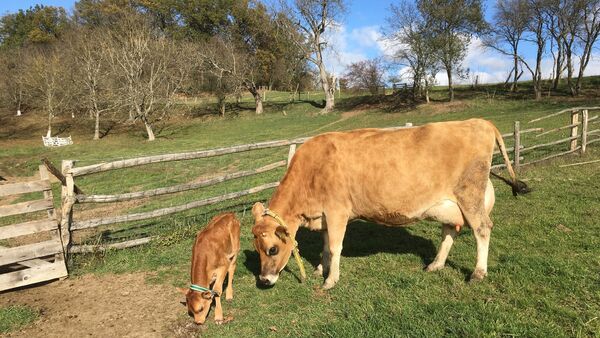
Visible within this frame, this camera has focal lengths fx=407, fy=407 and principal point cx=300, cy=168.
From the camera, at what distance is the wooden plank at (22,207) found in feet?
18.6

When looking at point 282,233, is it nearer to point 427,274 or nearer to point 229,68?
point 427,274

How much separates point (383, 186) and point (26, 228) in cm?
499

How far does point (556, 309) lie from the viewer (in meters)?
4.03

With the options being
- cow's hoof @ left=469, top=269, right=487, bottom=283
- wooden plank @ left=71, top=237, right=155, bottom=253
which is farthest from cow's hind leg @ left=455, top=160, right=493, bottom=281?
wooden plank @ left=71, top=237, right=155, bottom=253

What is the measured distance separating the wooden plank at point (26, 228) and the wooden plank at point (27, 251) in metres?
0.20

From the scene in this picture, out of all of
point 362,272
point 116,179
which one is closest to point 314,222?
point 362,272

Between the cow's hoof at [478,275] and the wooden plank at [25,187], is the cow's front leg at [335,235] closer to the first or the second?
the cow's hoof at [478,275]

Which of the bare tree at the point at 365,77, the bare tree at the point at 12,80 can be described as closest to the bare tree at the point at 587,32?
the bare tree at the point at 365,77

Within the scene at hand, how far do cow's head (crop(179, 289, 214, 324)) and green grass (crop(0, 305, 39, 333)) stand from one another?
2107mm

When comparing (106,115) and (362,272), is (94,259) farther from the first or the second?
(106,115)

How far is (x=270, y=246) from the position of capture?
4535mm

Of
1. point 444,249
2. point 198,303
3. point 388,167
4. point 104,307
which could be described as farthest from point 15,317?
point 444,249

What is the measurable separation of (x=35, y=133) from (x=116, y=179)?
94.0ft

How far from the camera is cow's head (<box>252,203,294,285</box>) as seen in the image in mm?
4543
